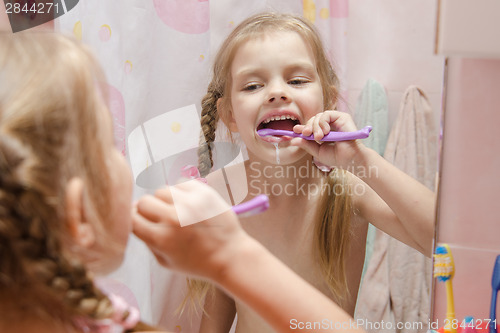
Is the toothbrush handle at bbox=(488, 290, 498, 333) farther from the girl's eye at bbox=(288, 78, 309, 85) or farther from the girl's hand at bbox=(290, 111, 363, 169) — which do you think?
the girl's eye at bbox=(288, 78, 309, 85)

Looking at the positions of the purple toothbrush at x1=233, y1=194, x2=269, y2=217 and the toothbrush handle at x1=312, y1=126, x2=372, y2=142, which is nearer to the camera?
the purple toothbrush at x1=233, y1=194, x2=269, y2=217

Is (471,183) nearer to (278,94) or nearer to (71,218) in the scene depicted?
(278,94)

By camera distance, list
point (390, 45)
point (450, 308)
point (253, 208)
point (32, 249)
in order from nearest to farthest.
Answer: point (32, 249) → point (253, 208) → point (450, 308) → point (390, 45)

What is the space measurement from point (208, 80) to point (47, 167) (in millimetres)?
331

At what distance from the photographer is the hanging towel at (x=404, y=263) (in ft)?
2.10

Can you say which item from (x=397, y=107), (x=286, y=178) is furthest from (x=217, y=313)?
(x=397, y=107)

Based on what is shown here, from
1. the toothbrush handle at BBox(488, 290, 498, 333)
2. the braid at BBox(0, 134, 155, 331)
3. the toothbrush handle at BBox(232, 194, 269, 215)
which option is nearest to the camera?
the braid at BBox(0, 134, 155, 331)

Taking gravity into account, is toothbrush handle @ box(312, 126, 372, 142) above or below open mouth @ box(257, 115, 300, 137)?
below

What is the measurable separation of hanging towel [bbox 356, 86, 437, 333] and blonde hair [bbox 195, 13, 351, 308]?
53 millimetres

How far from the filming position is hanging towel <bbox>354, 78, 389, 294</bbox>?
2.29ft

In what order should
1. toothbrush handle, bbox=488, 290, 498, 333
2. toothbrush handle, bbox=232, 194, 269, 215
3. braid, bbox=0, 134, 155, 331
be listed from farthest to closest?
toothbrush handle, bbox=488, 290, 498, 333 < toothbrush handle, bbox=232, 194, 269, 215 < braid, bbox=0, 134, 155, 331

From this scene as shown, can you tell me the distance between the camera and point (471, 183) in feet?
1.77

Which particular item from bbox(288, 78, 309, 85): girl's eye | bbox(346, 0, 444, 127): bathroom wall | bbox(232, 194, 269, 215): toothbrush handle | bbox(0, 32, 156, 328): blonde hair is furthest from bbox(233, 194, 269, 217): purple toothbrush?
bbox(346, 0, 444, 127): bathroom wall

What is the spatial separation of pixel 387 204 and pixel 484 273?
14cm
